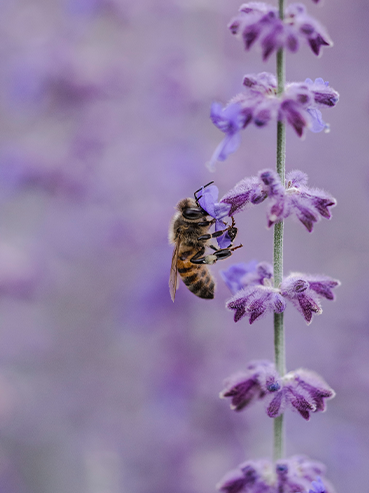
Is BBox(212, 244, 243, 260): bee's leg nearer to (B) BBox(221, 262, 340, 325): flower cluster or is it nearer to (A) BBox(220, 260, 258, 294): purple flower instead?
(A) BBox(220, 260, 258, 294): purple flower

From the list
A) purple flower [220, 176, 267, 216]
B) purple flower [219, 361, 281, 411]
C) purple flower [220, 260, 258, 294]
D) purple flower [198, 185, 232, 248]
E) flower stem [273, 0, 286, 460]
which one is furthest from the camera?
purple flower [198, 185, 232, 248]

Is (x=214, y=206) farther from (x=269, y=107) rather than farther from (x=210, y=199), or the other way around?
(x=269, y=107)

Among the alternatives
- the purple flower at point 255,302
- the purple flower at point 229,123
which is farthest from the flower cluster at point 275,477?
the purple flower at point 229,123

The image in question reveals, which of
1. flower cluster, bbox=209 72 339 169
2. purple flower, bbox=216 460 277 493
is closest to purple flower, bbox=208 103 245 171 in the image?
flower cluster, bbox=209 72 339 169

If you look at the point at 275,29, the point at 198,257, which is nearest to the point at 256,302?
the point at 275,29

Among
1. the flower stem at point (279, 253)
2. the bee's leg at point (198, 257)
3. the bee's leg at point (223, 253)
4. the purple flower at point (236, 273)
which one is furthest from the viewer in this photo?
the bee's leg at point (198, 257)

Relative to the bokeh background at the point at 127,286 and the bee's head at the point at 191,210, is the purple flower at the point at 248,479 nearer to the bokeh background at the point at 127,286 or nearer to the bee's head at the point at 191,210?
the bee's head at the point at 191,210
